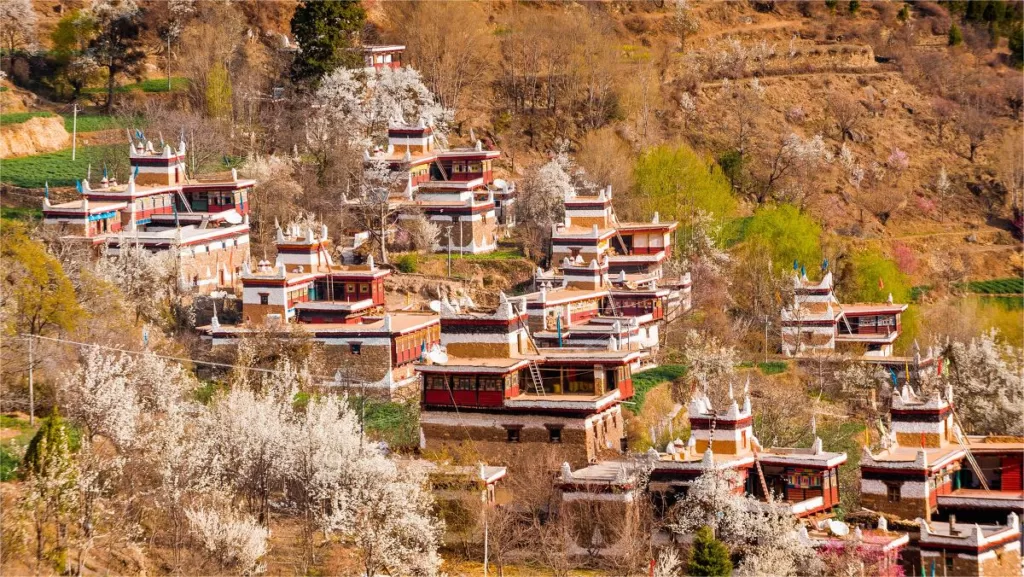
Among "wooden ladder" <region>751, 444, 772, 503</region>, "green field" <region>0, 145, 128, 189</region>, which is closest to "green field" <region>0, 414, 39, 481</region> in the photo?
"wooden ladder" <region>751, 444, 772, 503</region>

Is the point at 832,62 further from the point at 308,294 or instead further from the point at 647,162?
the point at 308,294

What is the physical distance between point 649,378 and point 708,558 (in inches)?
835

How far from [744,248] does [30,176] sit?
30.2 metres

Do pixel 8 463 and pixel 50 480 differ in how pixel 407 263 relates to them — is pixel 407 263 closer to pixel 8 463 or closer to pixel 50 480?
pixel 8 463

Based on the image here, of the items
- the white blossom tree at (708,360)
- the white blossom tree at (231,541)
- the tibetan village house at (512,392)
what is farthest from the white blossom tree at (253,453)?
the white blossom tree at (708,360)

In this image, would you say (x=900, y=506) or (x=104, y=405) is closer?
(x=104, y=405)

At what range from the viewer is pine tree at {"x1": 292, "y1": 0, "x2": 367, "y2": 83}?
3396 inches

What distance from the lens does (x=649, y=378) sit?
65688mm

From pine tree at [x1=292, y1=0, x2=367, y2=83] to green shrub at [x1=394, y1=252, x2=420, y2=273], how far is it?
15075 mm

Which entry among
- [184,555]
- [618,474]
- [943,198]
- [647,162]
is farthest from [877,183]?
[184,555]

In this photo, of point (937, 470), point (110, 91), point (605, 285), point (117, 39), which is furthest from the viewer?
point (117, 39)

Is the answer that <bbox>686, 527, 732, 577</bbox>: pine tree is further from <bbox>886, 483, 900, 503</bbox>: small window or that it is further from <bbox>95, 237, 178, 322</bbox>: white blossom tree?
<bbox>95, 237, 178, 322</bbox>: white blossom tree

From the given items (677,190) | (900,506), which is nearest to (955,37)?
(677,190)

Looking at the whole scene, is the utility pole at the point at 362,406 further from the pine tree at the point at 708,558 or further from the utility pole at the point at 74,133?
the utility pole at the point at 74,133
